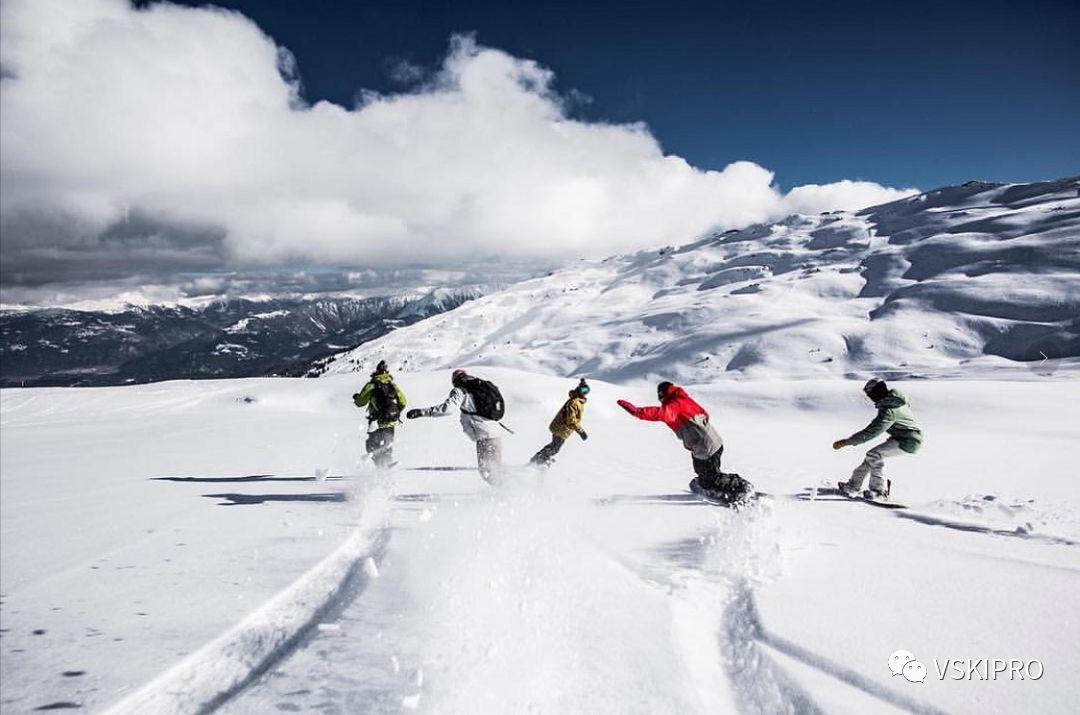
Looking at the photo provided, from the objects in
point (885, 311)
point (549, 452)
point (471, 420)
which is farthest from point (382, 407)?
point (885, 311)

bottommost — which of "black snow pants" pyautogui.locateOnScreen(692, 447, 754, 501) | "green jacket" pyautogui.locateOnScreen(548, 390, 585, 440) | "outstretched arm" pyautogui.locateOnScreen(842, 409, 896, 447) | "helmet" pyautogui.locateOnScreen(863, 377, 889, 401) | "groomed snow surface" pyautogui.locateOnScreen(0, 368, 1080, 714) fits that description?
"groomed snow surface" pyautogui.locateOnScreen(0, 368, 1080, 714)

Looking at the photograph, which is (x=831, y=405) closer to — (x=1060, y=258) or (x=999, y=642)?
(x=999, y=642)

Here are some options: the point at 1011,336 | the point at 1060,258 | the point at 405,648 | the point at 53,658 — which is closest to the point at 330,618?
the point at 405,648

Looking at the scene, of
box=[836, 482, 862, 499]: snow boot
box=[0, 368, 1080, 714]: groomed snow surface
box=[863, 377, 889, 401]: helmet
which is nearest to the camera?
box=[0, 368, 1080, 714]: groomed snow surface

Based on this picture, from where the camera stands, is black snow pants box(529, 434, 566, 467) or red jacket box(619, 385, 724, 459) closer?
red jacket box(619, 385, 724, 459)

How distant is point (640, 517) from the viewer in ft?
26.2

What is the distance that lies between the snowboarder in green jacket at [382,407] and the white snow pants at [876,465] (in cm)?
875

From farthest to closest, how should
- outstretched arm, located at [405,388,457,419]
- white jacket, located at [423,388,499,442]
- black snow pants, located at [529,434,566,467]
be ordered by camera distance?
black snow pants, located at [529,434,566,467]
white jacket, located at [423,388,499,442]
outstretched arm, located at [405,388,457,419]

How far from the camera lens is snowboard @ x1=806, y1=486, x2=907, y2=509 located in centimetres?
843

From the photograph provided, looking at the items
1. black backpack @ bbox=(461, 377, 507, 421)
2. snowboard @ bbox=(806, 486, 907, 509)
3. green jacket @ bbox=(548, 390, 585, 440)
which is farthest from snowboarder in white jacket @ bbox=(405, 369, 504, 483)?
snowboard @ bbox=(806, 486, 907, 509)

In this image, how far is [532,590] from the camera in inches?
208

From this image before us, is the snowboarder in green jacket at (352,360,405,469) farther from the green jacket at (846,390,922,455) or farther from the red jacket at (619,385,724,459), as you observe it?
the green jacket at (846,390,922,455)

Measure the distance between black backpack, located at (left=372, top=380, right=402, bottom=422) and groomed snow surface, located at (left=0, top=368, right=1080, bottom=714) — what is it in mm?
1348

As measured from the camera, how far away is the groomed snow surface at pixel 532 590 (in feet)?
11.9
